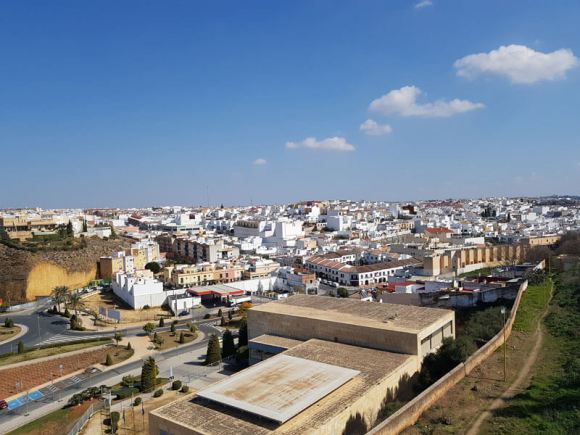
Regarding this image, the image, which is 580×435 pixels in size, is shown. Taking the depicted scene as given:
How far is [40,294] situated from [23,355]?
1856 cm

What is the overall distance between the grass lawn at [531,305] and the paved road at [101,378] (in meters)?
14.5

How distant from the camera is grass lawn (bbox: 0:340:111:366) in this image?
987 inches

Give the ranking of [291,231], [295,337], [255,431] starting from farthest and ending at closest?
[291,231]
[295,337]
[255,431]

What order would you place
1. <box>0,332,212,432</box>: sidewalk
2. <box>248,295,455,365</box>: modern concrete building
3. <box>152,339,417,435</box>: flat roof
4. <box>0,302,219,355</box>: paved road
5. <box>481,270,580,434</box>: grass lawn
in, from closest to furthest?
1. <box>481,270,580,434</box>: grass lawn
2. <box>152,339,417,435</box>: flat roof
3. <box>248,295,455,365</box>: modern concrete building
4. <box>0,332,212,432</box>: sidewalk
5. <box>0,302,219,355</box>: paved road

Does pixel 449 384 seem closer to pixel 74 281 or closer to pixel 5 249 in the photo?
pixel 74 281

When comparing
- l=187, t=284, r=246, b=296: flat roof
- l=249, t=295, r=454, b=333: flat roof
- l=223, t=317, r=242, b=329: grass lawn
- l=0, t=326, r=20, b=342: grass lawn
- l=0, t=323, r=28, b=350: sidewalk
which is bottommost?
l=223, t=317, r=242, b=329: grass lawn

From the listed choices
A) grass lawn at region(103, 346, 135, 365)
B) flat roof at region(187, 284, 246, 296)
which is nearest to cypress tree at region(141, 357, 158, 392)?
grass lawn at region(103, 346, 135, 365)

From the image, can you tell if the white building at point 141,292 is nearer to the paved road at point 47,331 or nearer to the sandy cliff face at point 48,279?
the paved road at point 47,331

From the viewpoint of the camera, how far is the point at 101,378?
893 inches

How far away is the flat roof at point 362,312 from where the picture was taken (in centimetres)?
1850

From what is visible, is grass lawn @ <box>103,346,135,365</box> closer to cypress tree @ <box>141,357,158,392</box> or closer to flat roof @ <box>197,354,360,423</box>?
cypress tree @ <box>141,357,158,392</box>

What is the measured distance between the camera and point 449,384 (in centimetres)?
1327

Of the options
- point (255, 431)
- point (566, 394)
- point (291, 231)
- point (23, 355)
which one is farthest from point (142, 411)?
point (291, 231)

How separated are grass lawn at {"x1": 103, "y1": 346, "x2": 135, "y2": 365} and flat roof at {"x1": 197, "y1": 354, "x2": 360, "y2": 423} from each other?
12.7 m
